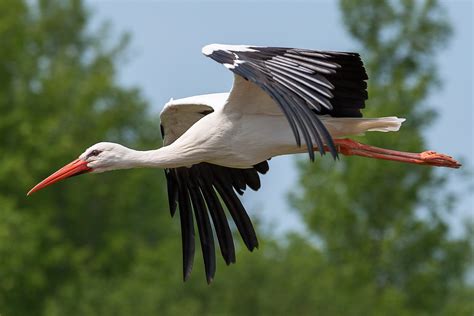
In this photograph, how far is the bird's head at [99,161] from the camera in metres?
15.6

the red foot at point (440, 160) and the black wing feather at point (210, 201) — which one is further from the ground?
the red foot at point (440, 160)

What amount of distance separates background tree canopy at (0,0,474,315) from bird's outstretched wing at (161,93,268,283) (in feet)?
59.1

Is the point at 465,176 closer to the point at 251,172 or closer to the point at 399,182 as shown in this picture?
the point at 399,182

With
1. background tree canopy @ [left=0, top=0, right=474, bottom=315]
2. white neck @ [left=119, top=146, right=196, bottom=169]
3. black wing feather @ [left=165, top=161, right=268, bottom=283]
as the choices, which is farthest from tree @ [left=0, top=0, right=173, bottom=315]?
white neck @ [left=119, top=146, right=196, bottom=169]

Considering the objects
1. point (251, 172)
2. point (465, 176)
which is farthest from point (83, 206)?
point (251, 172)

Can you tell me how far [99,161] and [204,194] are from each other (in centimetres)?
164

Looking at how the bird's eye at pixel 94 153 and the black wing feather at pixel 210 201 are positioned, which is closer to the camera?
the bird's eye at pixel 94 153

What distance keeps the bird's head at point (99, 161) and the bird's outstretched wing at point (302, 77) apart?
1498 millimetres

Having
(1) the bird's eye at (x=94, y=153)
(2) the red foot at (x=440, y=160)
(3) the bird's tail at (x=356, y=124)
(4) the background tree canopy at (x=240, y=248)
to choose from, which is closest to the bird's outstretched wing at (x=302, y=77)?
(3) the bird's tail at (x=356, y=124)

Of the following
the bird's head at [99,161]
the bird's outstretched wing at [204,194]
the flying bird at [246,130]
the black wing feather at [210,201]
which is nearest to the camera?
the flying bird at [246,130]

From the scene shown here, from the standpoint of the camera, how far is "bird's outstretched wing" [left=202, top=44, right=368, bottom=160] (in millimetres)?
13742

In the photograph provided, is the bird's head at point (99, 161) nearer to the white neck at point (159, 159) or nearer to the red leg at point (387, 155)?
the white neck at point (159, 159)

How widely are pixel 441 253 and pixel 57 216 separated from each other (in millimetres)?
10227

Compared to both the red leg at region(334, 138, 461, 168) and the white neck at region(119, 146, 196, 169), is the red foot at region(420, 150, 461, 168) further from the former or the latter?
the white neck at region(119, 146, 196, 169)
